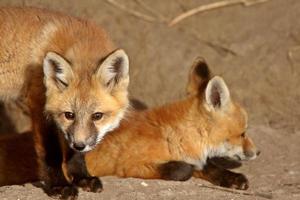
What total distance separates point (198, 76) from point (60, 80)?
1794 millimetres

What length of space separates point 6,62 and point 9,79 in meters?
0.15

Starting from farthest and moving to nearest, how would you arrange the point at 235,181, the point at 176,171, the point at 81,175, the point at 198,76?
the point at 198,76
the point at 235,181
the point at 176,171
the point at 81,175

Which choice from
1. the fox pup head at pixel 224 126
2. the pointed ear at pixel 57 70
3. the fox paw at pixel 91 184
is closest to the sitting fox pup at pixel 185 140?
the fox pup head at pixel 224 126

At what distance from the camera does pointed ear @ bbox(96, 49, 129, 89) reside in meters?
6.07

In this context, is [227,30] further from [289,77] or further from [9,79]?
[9,79]

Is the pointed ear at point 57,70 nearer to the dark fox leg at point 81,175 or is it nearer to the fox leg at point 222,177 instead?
the dark fox leg at point 81,175

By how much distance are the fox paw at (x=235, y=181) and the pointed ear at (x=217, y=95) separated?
0.64m

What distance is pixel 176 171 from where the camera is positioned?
6832 millimetres

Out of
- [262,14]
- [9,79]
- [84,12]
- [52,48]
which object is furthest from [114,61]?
[262,14]

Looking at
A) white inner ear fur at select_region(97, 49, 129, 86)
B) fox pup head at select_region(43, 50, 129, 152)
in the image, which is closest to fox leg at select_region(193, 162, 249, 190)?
fox pup head at select_region(43, 50, 129, 152)

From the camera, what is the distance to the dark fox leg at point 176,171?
6.79 metres

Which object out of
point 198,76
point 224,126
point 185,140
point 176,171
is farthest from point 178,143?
point 198,76

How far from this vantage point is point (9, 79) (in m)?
6.71

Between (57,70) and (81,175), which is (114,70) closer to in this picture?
(57,70)
